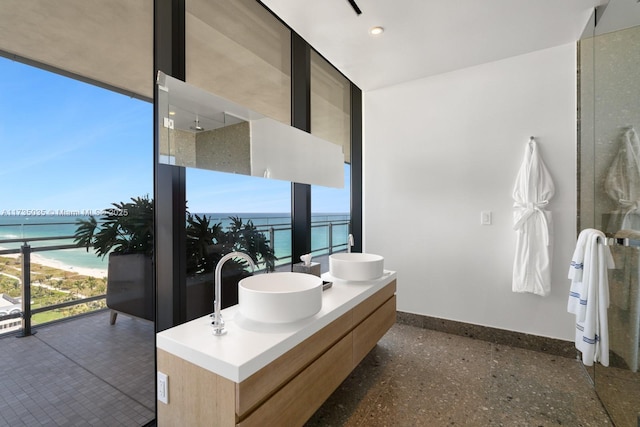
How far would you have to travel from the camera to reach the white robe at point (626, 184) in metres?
1.58

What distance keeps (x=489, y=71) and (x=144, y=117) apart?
2.87 metres

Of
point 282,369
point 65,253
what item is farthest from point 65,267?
point 282,369

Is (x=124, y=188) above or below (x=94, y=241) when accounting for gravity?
above

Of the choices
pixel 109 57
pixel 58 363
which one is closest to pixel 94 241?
pixel 58 363

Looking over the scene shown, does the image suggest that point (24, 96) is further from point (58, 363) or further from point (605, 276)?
point (605, 276)

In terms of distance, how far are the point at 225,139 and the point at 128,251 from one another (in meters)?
0.77

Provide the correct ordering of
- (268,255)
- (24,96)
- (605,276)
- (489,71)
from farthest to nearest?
1. (489,71)
2. (268,255)
3. (605,276)
4. (24,96)

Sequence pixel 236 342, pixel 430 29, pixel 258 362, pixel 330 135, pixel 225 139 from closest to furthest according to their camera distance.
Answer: pixel 258 362
pixel 236 342
pixel 225 139
pixel 430 29
pixel 330 135

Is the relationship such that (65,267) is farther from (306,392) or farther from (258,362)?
(306,392)

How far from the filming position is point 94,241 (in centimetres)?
137

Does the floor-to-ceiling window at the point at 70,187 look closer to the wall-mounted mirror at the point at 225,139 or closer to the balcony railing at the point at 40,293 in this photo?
the balcony railing at the point at 40,293

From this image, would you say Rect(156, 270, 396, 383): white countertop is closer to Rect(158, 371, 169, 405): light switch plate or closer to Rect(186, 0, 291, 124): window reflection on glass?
Rect(158, 371, 169, 405): light switch plate

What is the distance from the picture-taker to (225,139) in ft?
5.50

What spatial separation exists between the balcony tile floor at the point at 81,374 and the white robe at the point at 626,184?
2654 millimetres
